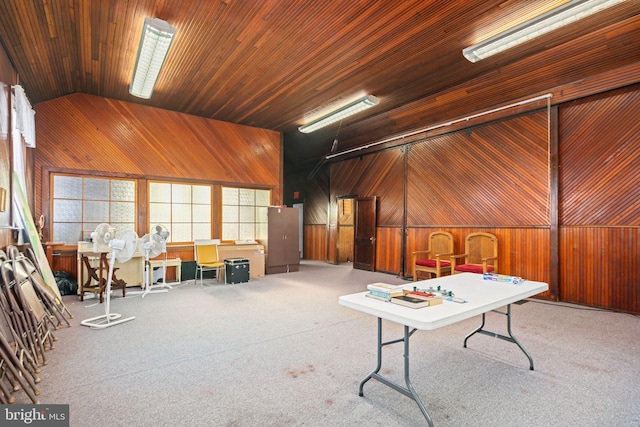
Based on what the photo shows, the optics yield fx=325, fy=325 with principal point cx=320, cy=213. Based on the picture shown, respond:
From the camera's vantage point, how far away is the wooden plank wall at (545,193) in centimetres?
462

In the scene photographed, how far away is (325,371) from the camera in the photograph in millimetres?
2797

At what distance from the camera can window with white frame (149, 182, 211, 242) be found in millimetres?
6859

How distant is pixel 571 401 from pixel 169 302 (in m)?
5.06

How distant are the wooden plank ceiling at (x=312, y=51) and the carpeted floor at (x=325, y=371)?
136 inches

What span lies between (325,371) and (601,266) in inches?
182

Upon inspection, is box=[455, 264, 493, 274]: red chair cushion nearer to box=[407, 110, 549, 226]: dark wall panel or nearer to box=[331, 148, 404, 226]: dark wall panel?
box=[407, 110, 549, 226]: dark wall panel

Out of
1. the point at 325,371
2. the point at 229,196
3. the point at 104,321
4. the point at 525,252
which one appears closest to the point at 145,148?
the point at 229,196

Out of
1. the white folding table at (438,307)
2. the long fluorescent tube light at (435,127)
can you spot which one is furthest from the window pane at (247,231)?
the white folding table at (438,307)

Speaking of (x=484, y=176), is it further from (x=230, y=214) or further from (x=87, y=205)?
(x=87, y=205)

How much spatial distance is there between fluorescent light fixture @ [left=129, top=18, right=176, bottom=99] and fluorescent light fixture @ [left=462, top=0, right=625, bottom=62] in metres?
3.59

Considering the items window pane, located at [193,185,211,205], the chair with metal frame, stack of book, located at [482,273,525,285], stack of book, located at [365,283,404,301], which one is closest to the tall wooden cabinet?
the chair with metal frame

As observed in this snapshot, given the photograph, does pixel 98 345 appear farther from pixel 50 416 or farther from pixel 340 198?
pixel 340 198

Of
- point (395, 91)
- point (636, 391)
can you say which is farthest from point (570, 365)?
point (395, 91)

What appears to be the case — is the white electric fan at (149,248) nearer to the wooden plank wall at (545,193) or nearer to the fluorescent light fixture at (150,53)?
the fluorescent light fixture at (150,53)
